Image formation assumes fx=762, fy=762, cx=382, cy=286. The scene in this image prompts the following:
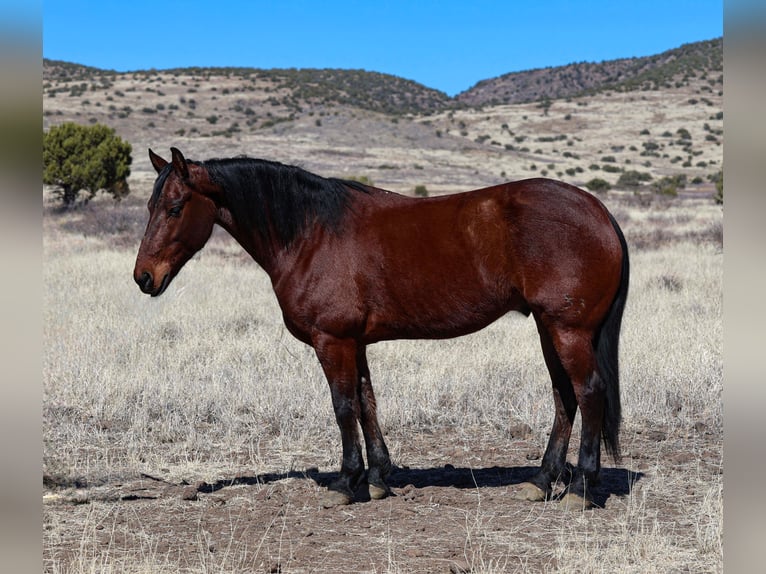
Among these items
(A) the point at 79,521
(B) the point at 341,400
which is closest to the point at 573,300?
(B) the point at 341,400

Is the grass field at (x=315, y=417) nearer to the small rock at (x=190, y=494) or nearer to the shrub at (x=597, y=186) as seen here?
the small rock at (x=190, y=494)

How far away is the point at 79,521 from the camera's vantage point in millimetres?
4609

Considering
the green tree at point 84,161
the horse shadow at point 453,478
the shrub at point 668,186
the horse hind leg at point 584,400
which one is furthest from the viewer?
the shrub at point 668,186

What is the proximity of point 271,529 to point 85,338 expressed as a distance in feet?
17.7

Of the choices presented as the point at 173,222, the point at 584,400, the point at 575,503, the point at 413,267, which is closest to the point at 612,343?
the point at 584,400

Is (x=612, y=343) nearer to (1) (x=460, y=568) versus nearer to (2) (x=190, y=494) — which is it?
(1) (x=460, y=568)

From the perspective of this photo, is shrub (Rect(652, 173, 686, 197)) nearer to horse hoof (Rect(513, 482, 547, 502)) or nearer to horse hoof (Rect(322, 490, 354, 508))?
horse hoof (Rect(513, 482, 547, 502))

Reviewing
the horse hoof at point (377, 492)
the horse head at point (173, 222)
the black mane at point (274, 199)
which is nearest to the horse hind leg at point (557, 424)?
the horse hoof at point (377, 492)

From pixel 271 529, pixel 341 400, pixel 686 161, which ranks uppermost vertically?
pixel 686 161

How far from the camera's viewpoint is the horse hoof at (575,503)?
15.8 ft

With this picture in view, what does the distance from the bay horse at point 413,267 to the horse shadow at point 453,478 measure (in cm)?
30

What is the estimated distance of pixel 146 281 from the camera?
4793 mm

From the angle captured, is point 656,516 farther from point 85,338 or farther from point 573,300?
point 85,338
